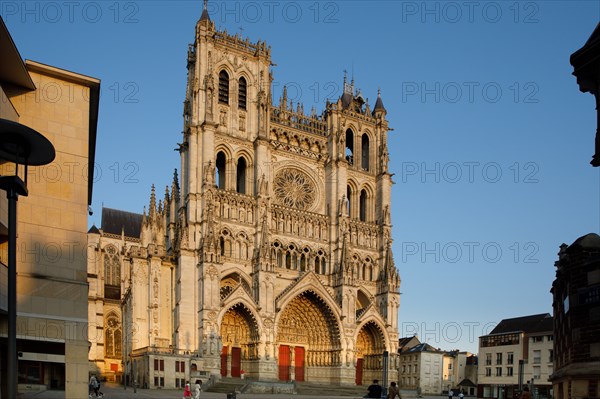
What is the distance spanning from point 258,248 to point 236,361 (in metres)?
9.48

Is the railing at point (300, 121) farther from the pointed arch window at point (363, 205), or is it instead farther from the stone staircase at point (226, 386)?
the stone staircase at point (226, 386)

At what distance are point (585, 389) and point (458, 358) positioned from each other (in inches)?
2808

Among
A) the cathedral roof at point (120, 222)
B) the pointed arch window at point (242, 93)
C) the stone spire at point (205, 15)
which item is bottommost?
the cathedral roof at point (120, 222)

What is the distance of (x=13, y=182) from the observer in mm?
10766

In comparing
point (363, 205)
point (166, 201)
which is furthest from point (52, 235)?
point (363, 205)

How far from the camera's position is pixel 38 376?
22500 mm

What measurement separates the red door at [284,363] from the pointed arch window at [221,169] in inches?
596

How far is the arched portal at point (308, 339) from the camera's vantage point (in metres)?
56.4

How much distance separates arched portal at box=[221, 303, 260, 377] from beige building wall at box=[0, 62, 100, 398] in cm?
3028

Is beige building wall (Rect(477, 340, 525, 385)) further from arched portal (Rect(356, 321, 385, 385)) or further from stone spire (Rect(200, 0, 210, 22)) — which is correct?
stone spire (Rect(200, 0, 210, 22))

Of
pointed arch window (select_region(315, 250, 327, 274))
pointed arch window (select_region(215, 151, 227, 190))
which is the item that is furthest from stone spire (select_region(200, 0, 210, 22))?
pointed arch window (select_region(315, 250, 327, 274))

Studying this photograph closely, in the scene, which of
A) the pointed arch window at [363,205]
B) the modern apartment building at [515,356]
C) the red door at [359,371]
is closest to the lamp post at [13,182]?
the red door at [359,371]

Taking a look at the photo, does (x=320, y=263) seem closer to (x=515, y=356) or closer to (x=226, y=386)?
(x=226, y=386)

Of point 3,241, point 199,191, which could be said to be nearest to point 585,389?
point 3,241
